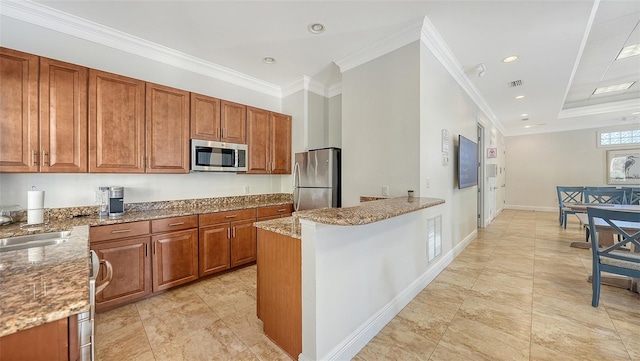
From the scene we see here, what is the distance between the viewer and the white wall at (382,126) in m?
2.67

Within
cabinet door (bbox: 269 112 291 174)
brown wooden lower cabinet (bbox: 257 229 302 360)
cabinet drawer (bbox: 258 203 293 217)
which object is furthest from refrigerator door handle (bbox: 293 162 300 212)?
brown wooden lower cabinet (bbox: 257 229 302 360)

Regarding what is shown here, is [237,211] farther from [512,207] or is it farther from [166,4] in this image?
[512,207]

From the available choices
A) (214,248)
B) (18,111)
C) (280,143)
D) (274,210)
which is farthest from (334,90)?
(18,111)

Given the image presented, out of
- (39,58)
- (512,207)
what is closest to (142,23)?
(39,58)

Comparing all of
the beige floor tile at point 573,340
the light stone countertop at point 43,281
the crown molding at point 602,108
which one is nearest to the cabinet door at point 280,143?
the light stone countertop at point 43,281

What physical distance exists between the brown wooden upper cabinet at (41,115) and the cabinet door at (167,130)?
0.54m

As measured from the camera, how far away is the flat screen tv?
3.49 m

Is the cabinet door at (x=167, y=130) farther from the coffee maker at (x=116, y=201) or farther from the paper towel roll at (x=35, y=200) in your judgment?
the paper towel roll at (x=35, y=200)

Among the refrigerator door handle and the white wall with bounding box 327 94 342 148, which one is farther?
the white wall with bounding box 327 94 342 148

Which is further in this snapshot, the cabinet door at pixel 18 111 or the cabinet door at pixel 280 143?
the cabinet door at pixel 280 143

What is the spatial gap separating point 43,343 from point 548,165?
36.1 feet

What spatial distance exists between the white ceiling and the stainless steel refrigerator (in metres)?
1.31

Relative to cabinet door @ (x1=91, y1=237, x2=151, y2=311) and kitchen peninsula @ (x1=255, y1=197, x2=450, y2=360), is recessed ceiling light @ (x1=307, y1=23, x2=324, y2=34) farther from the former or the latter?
cabinet door @ (x1=91, y1=237, x2=151, y2=311)

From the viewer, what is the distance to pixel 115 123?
8.35 ft
